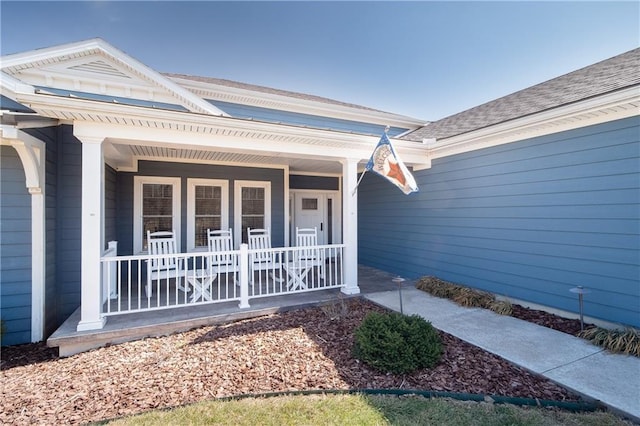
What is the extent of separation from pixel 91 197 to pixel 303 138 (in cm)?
312

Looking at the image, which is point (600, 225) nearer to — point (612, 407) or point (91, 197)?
point (612, 407)

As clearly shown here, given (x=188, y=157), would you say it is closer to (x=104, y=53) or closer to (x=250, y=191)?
(x=250, y=191)

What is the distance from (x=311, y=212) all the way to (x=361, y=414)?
24.1ft

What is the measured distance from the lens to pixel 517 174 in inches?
193

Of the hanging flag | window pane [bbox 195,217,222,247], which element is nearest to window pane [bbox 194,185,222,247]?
window pane [bbox 195,217,222,247]

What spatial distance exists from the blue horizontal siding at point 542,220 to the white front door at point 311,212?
324 cm

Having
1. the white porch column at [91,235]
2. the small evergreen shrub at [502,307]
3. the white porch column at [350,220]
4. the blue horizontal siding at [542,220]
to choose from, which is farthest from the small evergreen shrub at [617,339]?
the white porch column at [91,235]

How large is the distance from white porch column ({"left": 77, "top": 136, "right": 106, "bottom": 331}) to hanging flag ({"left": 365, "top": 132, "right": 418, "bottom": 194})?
12.9 ft

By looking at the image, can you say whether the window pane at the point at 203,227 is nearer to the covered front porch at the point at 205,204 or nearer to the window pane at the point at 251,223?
the covered front porch at the point at 205,204

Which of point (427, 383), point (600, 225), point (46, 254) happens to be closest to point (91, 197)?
point (46, 254)

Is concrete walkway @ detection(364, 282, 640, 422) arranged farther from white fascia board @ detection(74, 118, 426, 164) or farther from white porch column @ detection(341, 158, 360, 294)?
white fascia board @ detection(74, 118, 426, 164)

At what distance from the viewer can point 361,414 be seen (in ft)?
7.73

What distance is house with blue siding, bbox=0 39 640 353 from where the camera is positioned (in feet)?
12.5

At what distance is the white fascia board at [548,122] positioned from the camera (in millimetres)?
3594
